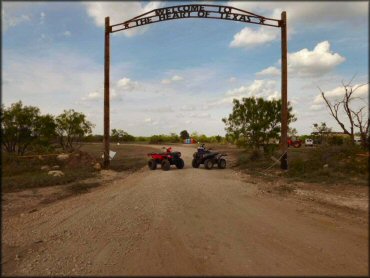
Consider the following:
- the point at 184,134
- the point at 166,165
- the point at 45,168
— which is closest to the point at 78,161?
the point at 45,168

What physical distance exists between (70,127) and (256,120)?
12.9 meters

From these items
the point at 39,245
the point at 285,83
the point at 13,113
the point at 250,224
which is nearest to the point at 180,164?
the point at 285,83

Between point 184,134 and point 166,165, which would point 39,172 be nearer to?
point 166,165

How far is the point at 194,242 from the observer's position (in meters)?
3.24

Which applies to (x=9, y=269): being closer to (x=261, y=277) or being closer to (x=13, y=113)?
(x=261, y=277)

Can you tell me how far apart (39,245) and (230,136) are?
1553 cm

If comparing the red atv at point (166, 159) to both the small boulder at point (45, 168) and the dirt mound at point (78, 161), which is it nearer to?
the dirt mound at point (78, 161)

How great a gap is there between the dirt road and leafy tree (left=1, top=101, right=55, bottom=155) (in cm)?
1241

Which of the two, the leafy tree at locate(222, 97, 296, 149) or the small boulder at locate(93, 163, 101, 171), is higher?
the leafy tree at locate(222, 97, 296, 149)

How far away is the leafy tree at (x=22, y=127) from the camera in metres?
18.3

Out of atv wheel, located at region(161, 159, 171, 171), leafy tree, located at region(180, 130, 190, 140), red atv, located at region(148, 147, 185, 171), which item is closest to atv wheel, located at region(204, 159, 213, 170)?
red atv, located at region(148, 147, 185, 171)

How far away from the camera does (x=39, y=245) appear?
6277 millimetres

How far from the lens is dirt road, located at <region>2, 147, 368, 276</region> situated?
270cm

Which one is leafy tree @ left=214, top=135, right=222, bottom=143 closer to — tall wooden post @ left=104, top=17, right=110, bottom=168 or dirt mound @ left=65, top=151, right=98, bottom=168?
dirt mound @ left=65, top=151, right=98, bottom=168
